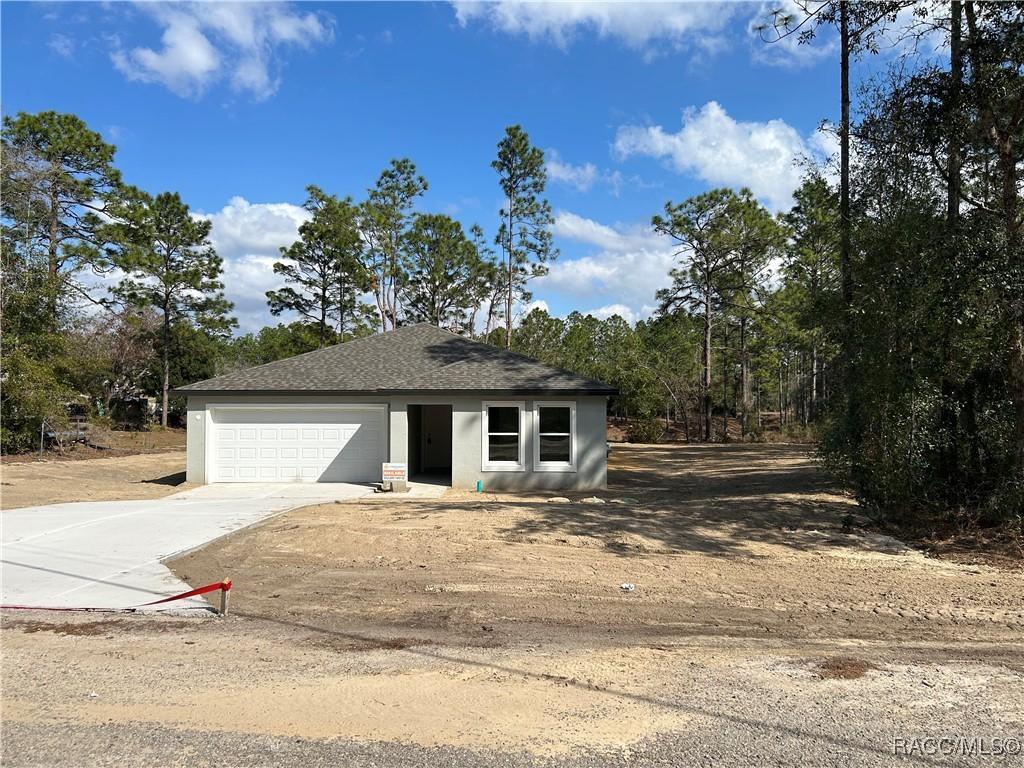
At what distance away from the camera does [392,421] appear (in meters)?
15.6

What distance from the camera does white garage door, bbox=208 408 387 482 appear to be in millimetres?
16125

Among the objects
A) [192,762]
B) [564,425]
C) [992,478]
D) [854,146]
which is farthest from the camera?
[564,425]

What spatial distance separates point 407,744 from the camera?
11.8ft

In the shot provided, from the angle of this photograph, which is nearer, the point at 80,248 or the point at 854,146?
the point at 854,146

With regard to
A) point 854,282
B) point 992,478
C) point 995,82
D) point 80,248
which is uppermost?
point 80,248

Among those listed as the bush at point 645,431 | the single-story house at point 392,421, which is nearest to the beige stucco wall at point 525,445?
the single-story house at point 392,421

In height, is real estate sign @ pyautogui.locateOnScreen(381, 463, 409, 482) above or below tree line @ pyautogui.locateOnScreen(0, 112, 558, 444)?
below

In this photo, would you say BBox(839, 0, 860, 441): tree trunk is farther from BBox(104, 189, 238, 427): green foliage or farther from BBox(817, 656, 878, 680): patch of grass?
BBox(104, 189, 238, 427): green foliage

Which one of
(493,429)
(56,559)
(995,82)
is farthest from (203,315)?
(995,82)

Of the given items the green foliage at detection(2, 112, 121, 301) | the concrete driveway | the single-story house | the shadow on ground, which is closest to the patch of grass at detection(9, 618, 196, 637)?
the concrete driveway

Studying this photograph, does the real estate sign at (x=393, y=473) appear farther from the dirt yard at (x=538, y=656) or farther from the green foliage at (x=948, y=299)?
the green foliage at (x=948, y=299)

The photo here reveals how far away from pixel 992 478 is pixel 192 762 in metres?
10.5

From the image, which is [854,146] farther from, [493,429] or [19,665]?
[19,665]

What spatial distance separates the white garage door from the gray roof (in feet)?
2.26
